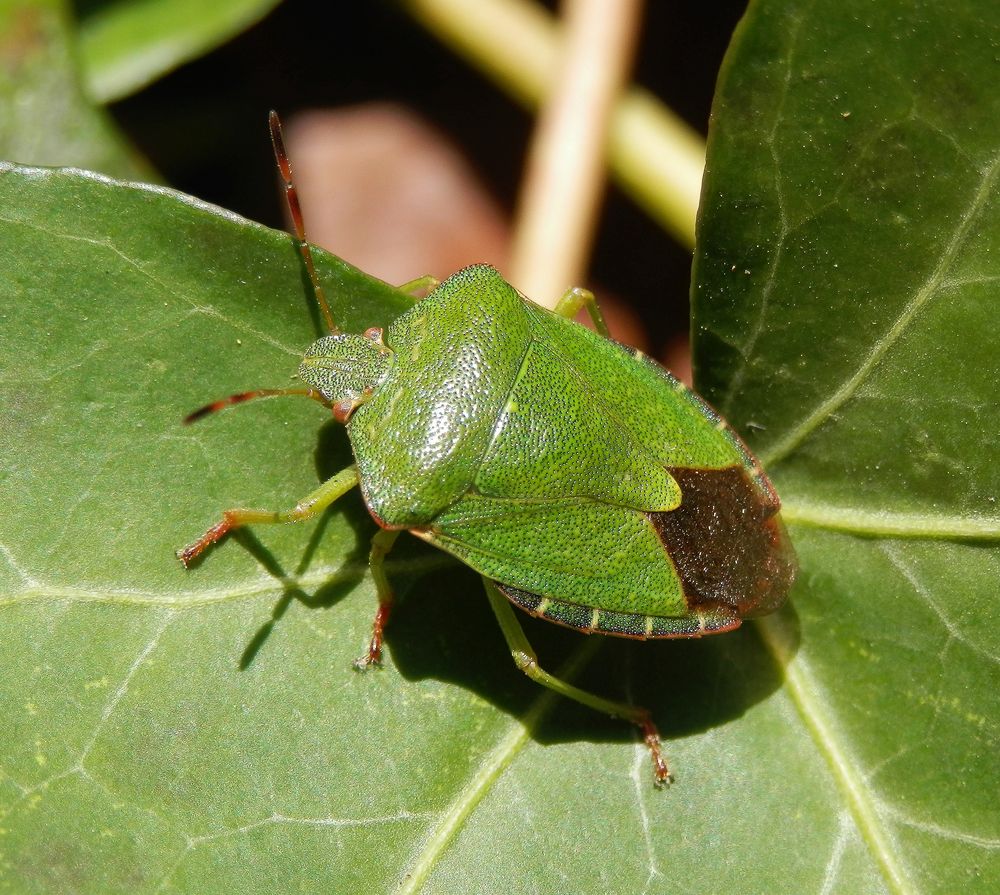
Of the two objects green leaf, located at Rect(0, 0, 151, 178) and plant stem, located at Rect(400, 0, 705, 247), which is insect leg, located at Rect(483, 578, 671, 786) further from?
green leaf, located at Rect(0, 0, 151, 178)

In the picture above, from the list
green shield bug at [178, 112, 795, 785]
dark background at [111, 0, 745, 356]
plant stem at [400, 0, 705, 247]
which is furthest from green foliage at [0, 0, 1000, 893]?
dark background at [111, 0, 745, 356]

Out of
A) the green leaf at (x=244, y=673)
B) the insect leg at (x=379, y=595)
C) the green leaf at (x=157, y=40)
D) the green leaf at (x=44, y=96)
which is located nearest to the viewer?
the green leaf at (x=244, y=673)

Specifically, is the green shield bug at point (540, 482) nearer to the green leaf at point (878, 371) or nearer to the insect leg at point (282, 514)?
the insect leg at point (282, 514)

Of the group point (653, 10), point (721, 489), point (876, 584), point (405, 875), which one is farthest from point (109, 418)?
point (653, 10)

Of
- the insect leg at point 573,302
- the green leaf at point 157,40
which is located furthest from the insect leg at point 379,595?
the green leaf at point 157,40

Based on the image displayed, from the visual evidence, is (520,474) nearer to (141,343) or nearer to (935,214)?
(141,343)

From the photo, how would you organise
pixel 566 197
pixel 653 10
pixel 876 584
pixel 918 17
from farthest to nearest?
pixel 653 10 < pixel 566 197 < pixel 876 584 < pixel 918 17

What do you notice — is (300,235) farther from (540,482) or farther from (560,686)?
(560,686)

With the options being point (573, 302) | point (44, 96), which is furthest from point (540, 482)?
point (44, 96)
